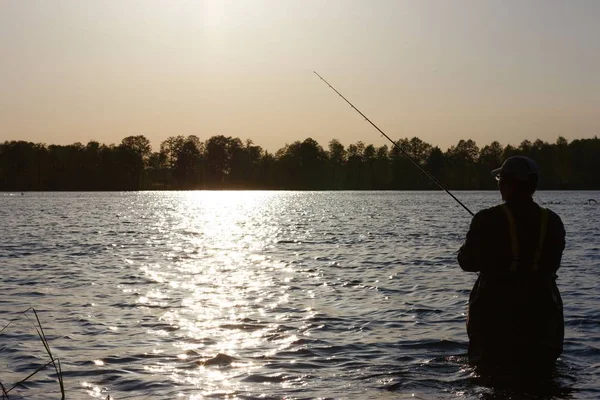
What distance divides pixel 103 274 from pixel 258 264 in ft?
16.8

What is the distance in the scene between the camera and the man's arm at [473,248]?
736cm

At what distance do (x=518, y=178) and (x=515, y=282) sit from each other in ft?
3.46

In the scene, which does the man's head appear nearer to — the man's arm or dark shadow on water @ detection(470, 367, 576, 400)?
the man's arm

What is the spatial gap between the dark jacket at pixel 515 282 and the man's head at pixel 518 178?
0.13 meters

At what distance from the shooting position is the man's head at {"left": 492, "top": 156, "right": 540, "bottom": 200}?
742cm

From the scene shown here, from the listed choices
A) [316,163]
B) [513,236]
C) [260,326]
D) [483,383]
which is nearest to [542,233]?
[513,236]

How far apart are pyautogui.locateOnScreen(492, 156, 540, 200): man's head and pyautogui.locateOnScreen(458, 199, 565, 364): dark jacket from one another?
13 cm

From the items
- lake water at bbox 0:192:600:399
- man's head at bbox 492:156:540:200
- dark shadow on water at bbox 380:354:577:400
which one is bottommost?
lake water at bbox 0:192:600:399

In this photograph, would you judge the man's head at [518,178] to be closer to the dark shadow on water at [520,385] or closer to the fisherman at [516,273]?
the fisherman at [516,273]

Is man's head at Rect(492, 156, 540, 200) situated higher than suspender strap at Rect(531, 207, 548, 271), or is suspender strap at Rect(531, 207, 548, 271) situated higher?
man's head at Rect(492, 156, 540, 200)

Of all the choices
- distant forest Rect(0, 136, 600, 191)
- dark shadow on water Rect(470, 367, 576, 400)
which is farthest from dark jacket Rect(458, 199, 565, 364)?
distant forest Rect(0, 136, 600, 191)

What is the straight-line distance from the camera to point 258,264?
75.6 feet

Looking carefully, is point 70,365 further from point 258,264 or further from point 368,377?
point 258,264

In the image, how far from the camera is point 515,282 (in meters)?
7.50
